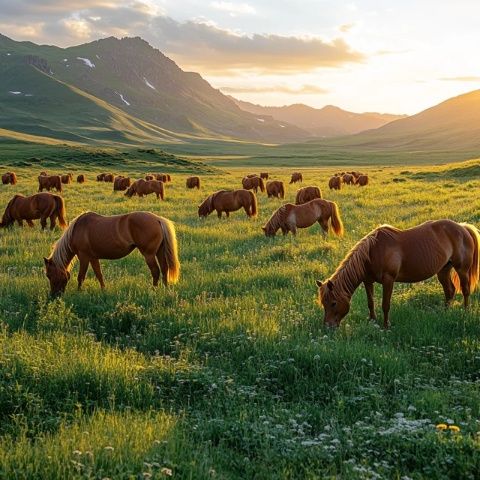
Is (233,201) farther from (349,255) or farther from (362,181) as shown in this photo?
(362,181)

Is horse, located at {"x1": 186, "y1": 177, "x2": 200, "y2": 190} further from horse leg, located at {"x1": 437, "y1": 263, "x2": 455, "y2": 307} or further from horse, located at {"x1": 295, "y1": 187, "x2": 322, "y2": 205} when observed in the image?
horse leg, located at {"x1": 437, "y1": 263, "x2": 455, "y2": 307}

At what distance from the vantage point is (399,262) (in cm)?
814

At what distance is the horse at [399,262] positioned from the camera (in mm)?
7895

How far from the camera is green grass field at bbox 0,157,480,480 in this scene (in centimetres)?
446

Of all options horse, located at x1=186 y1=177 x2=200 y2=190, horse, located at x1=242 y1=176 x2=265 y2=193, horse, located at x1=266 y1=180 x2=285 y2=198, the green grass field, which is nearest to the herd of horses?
the green grass field

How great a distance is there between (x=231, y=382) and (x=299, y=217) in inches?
444

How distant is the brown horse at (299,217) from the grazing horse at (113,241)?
6584mm

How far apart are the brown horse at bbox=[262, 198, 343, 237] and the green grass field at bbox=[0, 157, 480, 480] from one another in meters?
5.76

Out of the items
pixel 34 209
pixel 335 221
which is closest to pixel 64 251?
pixel 34 209

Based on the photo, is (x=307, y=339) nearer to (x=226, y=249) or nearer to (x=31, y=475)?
(x=31, y=475)

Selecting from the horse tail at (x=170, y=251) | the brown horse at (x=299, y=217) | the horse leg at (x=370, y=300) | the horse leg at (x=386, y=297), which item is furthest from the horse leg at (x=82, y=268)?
the brown horse at (x=299, y=217)

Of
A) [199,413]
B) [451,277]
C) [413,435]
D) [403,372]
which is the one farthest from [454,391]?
[451,277]

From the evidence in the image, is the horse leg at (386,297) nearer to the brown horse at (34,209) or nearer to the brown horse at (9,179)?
the brown horse at (34,209)

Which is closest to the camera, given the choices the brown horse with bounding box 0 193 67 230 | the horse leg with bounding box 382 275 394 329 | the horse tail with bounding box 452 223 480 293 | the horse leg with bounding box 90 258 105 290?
the horse leg with bounding box 382 275 394 329
